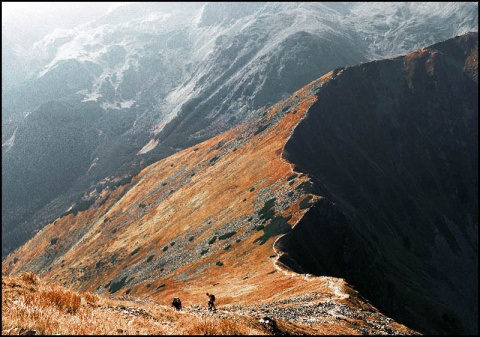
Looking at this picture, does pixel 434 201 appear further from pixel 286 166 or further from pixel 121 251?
pixel 121 251

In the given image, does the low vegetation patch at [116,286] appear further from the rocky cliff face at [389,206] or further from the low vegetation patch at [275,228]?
the rocky cliff face at [389,206]

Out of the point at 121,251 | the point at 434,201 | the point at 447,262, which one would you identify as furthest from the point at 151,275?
the point at 434,201

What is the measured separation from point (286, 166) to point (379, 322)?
8309cm

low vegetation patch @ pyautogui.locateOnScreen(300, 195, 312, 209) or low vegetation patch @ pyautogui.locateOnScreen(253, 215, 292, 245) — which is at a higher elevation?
low vegetation patch @ pyautogui.locateOnScreen(300, 195, 312, 209)

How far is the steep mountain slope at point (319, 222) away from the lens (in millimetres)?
84125

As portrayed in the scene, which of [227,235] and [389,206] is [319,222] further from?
[389,206]

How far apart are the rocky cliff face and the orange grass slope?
7.75 meters

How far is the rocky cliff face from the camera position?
87.6 m

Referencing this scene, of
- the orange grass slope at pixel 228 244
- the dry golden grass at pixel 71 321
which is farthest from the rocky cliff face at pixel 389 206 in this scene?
the dry golden grass at pixel 71 321

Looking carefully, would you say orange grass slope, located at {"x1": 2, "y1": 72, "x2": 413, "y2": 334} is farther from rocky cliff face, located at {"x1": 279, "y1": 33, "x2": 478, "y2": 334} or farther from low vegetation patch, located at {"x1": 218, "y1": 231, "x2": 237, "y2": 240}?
rocky cliff face, located at {"x1": 279, "y1": 33, "x2": 478, "y2": 334}

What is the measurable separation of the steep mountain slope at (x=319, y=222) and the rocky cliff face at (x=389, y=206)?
0.50 meters

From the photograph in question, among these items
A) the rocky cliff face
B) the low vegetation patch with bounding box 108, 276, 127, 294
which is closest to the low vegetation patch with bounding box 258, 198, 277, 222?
the rocky cliff face

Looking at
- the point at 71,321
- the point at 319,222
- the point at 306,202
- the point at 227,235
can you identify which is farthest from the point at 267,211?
the point at 71,321

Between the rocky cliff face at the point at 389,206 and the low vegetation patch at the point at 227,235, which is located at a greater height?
the low vegetation patch at the point at 227,235
